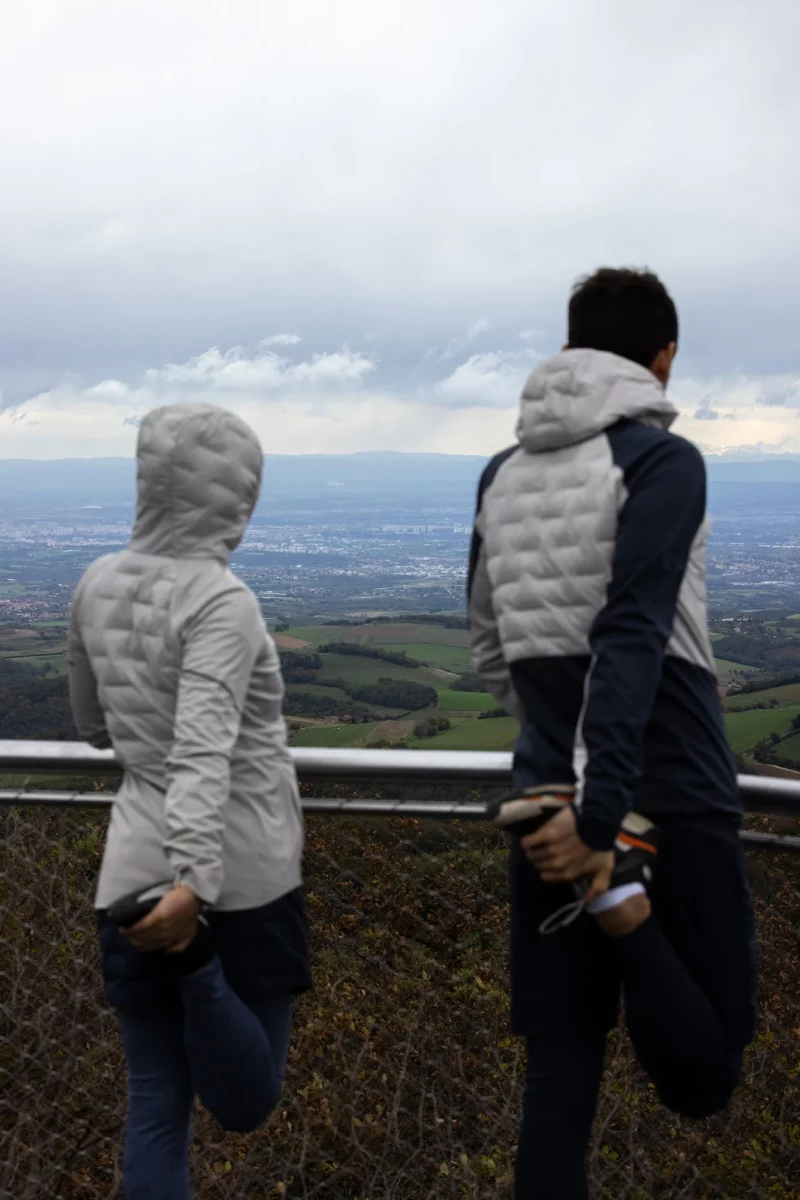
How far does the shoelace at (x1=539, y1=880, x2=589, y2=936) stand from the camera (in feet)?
5.42

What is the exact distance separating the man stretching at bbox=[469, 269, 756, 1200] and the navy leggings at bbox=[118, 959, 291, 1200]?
0.44 m

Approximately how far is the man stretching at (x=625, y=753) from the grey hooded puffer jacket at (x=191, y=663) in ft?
1.40

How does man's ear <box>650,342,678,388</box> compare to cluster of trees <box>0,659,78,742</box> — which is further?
cluster of trees <box>0,659,78,742</box>

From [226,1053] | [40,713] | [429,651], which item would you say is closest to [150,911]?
[226,1053]

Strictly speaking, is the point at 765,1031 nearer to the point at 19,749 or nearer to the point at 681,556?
the point at 681,556

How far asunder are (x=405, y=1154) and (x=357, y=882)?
0.62 m

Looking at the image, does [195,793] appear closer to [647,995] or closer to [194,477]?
[194,477]

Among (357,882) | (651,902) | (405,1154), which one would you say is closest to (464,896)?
(357,882)

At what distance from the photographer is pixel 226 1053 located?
1748mm

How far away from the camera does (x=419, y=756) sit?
232 centimetres

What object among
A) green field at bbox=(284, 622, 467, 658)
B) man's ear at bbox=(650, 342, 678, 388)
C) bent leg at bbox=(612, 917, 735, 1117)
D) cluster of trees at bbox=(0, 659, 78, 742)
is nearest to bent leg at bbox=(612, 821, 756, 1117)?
bent leg at bbox=(612, 917, 735, 1117)

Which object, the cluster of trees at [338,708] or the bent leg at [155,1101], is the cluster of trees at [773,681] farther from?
the bent leg at [155,1101]

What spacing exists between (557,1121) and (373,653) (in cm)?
2423

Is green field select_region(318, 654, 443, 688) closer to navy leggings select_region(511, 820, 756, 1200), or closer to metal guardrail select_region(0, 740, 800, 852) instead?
metal guardrail select_region(0, 740, 800, 852)
